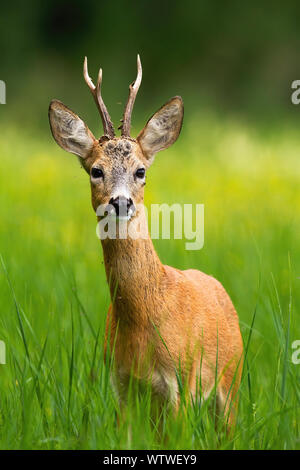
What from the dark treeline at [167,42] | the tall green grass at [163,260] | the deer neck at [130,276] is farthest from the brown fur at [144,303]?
the dark treeline at [167,42]

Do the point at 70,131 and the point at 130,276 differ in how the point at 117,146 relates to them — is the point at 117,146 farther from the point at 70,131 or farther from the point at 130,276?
the point at 130,276

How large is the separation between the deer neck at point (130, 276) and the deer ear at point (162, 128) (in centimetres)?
39

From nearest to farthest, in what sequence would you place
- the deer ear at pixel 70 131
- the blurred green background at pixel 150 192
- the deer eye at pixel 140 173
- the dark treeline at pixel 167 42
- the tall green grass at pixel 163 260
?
the tall green grass at pixel 163 260 → the blurred green background at pixel 150 192 → the deer eye at pixel 140 173 → the deer ear at pixel 70 131 → the dark treeline at pixel 167 42

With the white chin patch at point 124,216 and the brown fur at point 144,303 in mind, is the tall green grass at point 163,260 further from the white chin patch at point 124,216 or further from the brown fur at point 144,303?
the white chin patch at point 124,216

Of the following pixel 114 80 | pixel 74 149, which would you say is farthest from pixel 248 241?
pixel 114 80

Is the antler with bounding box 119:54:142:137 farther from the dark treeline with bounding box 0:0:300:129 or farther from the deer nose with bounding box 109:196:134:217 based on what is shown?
the dark treeline with bounding box 0:0:300:129

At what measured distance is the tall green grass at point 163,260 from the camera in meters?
3.26

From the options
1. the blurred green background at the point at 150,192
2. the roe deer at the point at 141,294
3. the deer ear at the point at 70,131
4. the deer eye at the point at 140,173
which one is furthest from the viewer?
the deer ear at the point at 70,131

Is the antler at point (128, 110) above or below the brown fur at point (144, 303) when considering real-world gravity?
above

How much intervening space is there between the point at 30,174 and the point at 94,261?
320 centimetres

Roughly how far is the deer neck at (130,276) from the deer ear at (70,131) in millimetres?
436

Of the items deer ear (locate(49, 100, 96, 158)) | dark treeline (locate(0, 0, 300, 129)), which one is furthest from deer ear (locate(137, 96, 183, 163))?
dark treeline (locate(0, 0, 300, 129))

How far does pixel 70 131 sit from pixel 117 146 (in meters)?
0.29

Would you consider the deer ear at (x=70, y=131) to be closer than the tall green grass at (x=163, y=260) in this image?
No
